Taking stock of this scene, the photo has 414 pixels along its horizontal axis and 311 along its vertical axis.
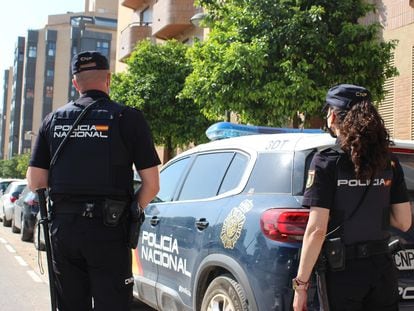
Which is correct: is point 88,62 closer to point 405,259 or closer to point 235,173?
point 235,173

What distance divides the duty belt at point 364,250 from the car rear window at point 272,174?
75cm

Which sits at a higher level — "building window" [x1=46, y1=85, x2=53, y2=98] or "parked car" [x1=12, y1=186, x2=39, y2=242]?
"building window" [x1=46, y1=85, x2=53, y2=98]

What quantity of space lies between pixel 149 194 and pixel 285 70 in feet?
20.3

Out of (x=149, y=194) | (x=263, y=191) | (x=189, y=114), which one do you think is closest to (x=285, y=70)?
(x=263, y=191)

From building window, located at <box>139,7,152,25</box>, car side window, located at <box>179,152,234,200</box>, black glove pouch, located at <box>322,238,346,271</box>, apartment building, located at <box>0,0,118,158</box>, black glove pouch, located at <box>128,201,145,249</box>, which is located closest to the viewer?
black glove pouch, located at <box>322,238,346,271</box>

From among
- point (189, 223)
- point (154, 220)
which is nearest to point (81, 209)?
point (189, 223)

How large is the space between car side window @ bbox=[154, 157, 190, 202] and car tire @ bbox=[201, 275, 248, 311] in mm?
1329

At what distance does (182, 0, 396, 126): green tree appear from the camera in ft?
29.6

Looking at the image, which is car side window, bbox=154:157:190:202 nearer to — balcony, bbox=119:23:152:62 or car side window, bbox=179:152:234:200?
car side window, bbox=179:152:234:200

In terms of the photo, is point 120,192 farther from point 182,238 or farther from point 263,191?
point 182,238

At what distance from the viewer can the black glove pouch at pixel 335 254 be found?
9.36ft

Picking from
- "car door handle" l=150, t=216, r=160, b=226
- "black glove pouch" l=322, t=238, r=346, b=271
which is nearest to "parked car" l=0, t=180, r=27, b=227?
"car door handle" l=150, t=216, r=160, b=226

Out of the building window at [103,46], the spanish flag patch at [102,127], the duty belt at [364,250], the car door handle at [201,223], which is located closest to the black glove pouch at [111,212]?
the spanish flag patch at [102,127]

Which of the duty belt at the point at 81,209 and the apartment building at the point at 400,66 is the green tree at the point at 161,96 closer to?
the apartment building at the point at 400,66
